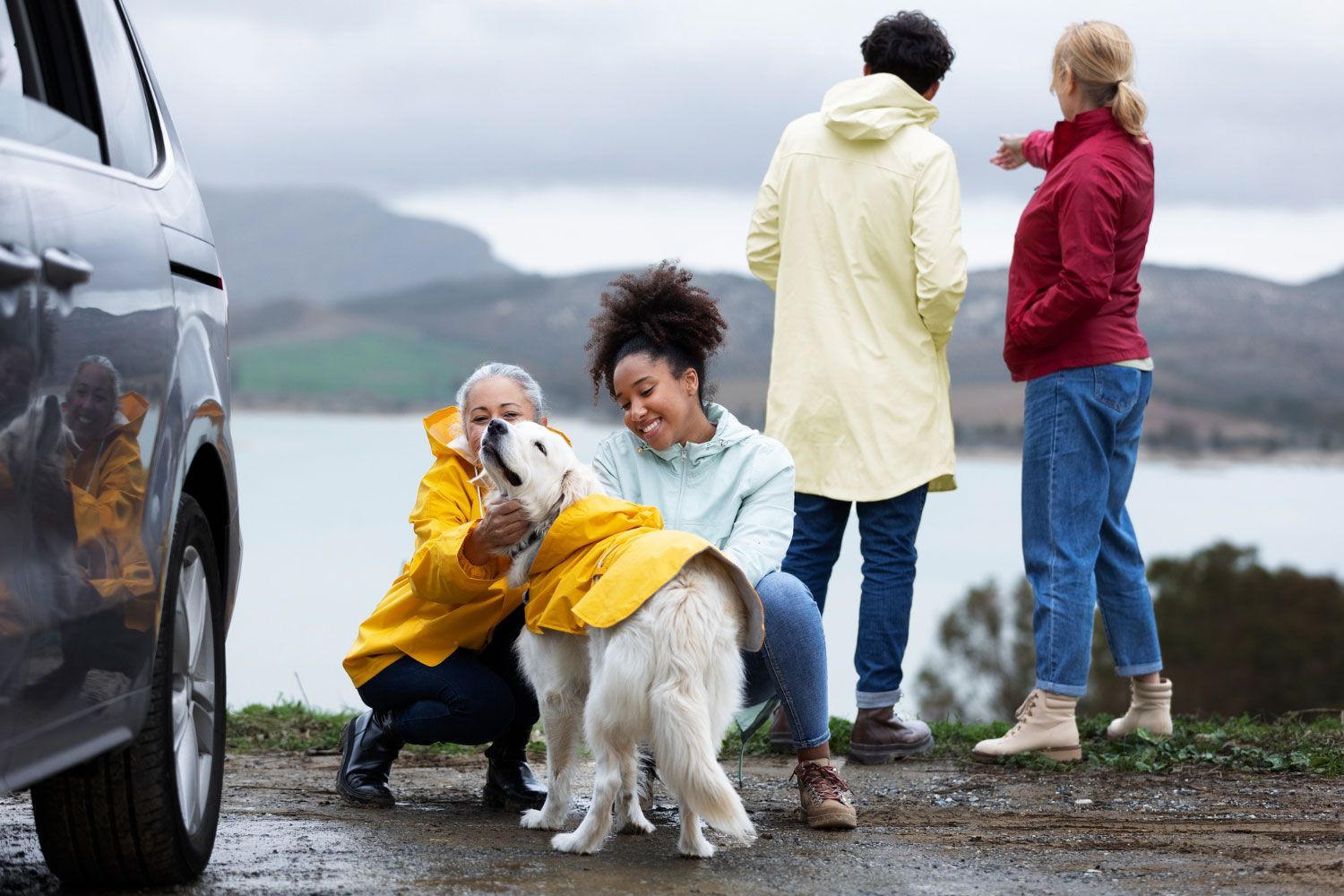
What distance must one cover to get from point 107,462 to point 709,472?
2.17 meters

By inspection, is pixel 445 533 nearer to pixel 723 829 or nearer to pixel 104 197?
pixel 723 829

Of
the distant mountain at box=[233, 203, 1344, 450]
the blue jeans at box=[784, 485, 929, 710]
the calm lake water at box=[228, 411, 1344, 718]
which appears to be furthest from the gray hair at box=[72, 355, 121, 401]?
the distant mountain at box=[233, 203, 1344, 450]

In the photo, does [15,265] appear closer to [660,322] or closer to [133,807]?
[133,807]

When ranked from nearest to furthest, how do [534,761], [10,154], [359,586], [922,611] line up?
1. [10,154]
2. [534,761]
3. [359,586]
4. [922,611]

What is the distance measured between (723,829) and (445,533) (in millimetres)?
1169

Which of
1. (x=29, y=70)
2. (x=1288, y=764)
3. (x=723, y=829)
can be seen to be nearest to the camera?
(x=29, y=70)

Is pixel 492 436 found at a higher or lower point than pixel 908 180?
lower

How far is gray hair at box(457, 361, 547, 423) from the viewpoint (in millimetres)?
4305

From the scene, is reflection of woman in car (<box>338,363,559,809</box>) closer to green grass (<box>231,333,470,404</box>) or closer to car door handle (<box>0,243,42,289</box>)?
car door handle (<box>0,243,42,289</box>)

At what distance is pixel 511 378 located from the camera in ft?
14.1

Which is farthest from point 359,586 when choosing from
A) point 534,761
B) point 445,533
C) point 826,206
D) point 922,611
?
point 922,611

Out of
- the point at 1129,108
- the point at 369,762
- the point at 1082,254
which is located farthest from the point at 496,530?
the point at 1129,108

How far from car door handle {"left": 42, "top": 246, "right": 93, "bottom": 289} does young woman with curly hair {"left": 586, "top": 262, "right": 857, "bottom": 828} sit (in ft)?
6.83

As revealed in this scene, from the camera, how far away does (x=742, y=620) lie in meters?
3.87
